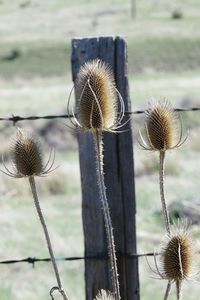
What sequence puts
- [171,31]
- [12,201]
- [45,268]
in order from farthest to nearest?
1. [171,31]
2. [12,201]
3. [45,268]

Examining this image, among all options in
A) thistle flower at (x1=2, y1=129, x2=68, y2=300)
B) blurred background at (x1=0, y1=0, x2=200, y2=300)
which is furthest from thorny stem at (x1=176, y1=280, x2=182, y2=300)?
blurred background at (x1=0, y1=0, x2=200, y2=300)

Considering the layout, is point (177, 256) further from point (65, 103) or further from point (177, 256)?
point (65, 103)

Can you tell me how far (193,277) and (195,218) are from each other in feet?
24.7

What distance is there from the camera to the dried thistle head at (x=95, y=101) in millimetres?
3510

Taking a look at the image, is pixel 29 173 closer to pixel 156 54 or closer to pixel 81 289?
pixel 81 289

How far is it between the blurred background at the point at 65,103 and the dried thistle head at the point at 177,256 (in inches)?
25.9

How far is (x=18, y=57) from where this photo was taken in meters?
46.0

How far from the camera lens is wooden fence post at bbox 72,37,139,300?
429cm

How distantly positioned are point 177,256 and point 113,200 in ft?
3.20

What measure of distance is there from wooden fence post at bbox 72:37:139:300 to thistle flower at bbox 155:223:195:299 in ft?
2.88

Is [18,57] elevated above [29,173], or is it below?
above

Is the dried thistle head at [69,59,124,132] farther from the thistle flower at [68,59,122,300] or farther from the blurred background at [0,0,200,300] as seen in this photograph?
the blurred background at [0,0,200,300]

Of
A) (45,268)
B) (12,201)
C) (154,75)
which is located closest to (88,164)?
(45,268)

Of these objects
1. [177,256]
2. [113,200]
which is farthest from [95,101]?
[113,200]
